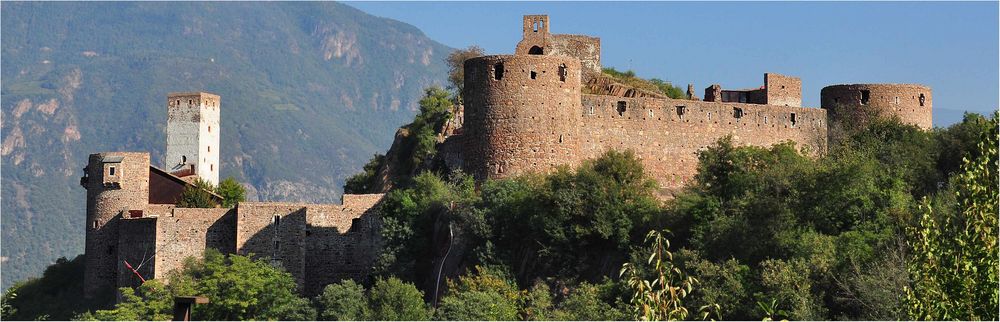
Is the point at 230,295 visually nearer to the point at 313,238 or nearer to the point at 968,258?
the point at 313,238

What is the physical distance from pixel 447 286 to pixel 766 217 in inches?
471

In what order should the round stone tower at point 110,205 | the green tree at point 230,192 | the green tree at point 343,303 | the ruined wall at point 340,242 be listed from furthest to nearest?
the green tree at point 230,192, the round stone tower at point 110,205, the ruined wall at point 340,242, the green tree at point 343,303

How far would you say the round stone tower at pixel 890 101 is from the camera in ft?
256

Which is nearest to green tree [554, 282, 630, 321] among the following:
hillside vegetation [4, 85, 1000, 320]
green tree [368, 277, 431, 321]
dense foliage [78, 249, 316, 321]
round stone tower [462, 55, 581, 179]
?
hillside vegetation [4, 85, 1000, 320]

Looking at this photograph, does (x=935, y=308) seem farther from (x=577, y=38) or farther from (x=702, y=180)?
(x=577, y=38)

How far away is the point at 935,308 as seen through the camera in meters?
36.8

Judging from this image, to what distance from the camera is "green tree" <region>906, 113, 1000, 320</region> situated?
119ft

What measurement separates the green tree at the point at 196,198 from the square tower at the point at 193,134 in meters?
13.3

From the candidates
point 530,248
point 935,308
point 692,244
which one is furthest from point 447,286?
point 935,308

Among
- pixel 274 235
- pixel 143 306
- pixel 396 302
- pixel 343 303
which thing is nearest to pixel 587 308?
pixel 396 302

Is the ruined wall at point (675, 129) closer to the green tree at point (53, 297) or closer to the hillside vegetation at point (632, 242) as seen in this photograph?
the hillside vegetation at point (632, 242)

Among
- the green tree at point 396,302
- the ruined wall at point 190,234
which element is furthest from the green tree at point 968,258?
the ruined wall at point 190,234

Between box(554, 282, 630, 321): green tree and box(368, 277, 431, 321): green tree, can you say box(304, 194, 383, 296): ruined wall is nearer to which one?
box(368, 277, 431, 321): green tree

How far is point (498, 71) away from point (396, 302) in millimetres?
9435
